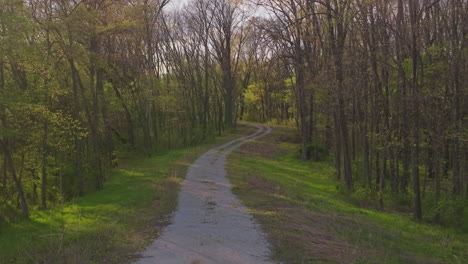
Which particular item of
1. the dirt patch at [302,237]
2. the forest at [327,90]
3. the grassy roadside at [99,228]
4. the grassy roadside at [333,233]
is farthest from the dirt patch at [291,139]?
the dirt patch at [302,237]

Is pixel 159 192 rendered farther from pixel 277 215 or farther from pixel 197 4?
pixel 197 4

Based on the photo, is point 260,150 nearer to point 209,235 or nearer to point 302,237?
point 302,237

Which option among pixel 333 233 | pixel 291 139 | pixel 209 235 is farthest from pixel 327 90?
pixel 291 139

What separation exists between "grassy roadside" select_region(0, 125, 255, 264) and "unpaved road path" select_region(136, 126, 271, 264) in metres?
0.42

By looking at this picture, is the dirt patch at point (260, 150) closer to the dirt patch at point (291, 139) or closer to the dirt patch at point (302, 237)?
the dirt patch at point (291, 139)

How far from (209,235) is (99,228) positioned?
9.90ft

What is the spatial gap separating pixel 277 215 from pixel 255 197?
120 inches

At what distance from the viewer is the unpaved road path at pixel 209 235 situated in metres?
7.65

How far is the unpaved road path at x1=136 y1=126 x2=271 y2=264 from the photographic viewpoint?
301 inches

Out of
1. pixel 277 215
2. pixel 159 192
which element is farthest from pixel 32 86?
pixel 277 215

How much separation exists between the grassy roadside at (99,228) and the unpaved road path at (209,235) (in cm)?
42

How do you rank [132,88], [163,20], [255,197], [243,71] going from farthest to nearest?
[243,71], [163,20], [132,88], [255,197]

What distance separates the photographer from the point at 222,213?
38.0ft

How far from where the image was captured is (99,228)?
10266mm
